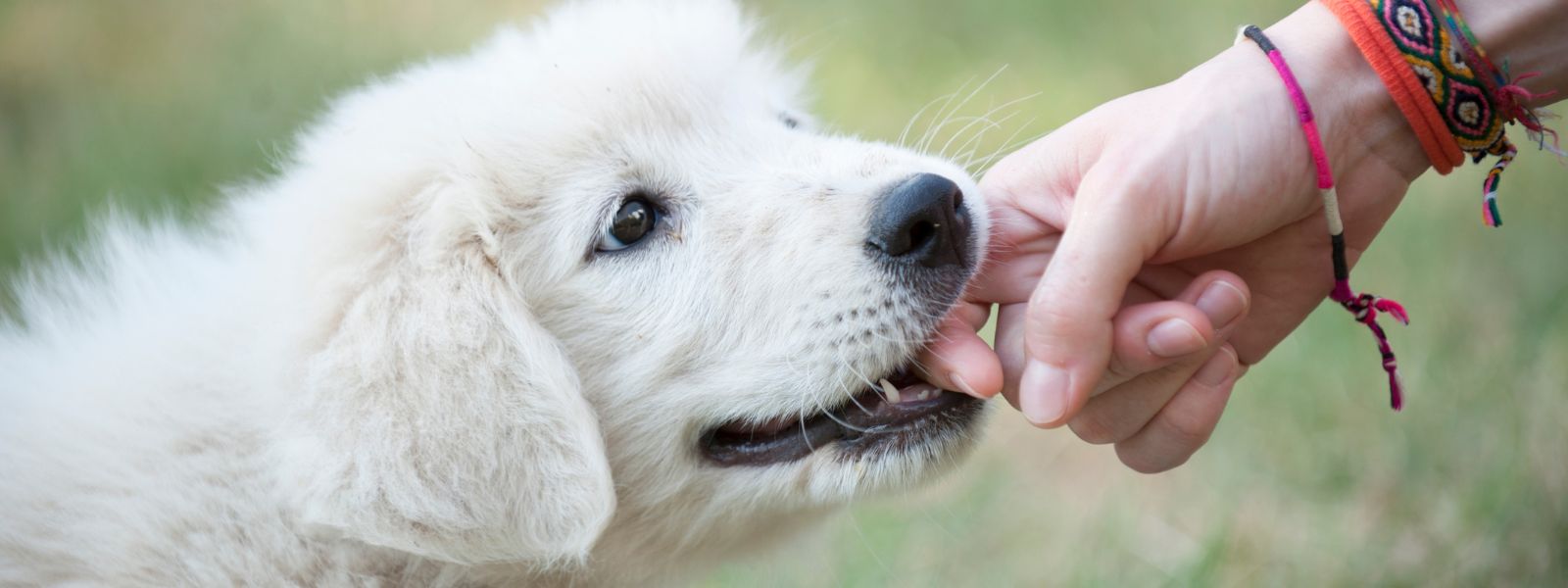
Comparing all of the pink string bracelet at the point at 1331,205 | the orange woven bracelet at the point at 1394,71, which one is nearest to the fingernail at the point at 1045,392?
the pink string bracelet at the point at 1331,205

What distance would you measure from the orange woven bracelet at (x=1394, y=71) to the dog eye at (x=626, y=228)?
146 centimetres

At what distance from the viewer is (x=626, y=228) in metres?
2.62

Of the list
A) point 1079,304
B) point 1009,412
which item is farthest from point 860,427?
point 1009,412

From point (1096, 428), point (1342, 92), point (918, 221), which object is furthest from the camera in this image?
point (1096, 428)

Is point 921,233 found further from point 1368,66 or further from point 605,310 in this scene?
point 1368,66

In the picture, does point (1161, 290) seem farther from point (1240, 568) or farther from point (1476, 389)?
point (1476, 389)

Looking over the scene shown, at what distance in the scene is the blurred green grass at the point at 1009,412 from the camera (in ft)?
11.8

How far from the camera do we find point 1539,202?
5.27 metres

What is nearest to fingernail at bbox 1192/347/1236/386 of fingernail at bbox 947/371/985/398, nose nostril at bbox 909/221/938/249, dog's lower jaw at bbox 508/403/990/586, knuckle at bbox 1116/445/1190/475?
knuckle at bbox 1116/445/1190/475

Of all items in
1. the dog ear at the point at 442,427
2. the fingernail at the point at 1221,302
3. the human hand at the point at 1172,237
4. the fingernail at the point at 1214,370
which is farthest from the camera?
the fingernail at the point at 1214,370

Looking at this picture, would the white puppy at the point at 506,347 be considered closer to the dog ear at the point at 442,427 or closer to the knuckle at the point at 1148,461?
the dog ear at the point at 442,427

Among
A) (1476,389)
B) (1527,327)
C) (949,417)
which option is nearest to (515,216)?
(949,417)

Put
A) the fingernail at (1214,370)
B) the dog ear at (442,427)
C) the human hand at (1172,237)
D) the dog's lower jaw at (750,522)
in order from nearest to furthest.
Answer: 1. the dog ear at (442,427)
2. the human hand at (1172,237)
3. the dog's lower jaw at (750,522)
4. the fingernail at (1214,370)

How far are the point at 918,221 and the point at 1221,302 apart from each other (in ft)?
1.96
